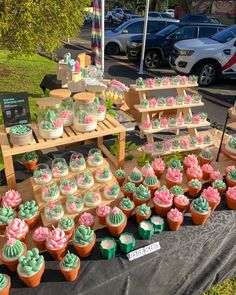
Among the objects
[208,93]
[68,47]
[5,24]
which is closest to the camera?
[5,24]

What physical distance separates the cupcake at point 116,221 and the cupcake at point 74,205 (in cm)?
28

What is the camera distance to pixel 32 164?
342 centimetres

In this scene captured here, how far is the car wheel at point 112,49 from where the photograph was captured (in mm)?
13375

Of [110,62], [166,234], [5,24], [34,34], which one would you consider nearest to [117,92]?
[34,34]

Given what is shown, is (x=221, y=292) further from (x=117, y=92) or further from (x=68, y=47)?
(x=68, y=47)

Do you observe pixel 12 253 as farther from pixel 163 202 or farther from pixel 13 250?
pixel 163 202

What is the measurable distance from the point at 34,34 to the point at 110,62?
7.17 m

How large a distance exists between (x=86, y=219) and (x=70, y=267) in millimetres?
448

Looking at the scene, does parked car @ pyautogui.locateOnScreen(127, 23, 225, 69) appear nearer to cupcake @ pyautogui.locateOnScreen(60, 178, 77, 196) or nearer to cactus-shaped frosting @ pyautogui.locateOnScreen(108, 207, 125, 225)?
cupcake @ pyautogui.locateOnScreen(60, 178, 77, 196)

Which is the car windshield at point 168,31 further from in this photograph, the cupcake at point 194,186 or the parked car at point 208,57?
the cupcake at point 194,186

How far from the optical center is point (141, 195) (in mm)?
2740

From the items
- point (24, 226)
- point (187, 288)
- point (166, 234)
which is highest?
point (24, 226)

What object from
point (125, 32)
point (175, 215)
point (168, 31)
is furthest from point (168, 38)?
point (175, 215)

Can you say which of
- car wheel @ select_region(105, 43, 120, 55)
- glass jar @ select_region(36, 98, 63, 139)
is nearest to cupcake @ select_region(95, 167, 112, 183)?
glass jar @ select_region(36, 98, 63, 139)
